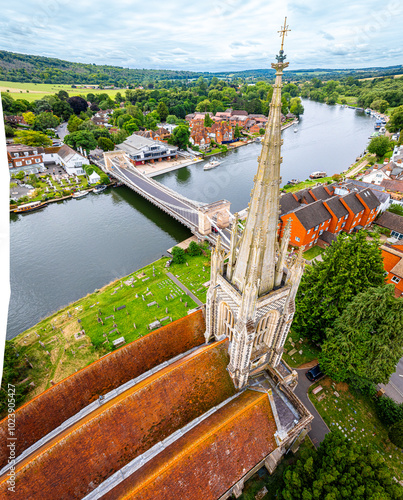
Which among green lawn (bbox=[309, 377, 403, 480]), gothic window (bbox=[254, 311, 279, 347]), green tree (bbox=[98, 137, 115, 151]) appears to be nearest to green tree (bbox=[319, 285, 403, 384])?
green lawn (bbox=[309, 377, 403, 480])

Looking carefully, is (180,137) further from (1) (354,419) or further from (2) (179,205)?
(1) (354,419)

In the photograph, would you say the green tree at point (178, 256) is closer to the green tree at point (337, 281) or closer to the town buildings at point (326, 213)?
the town buildings at point (326, 213)

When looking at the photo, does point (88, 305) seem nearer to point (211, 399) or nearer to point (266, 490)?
point (211, 399)

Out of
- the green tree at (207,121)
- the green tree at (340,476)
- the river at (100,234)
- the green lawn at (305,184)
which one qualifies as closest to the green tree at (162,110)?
the green tree at (207,121)

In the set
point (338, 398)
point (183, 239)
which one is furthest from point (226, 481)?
point (183, 239)

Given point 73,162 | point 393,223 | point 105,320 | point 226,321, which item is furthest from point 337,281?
point 73,162

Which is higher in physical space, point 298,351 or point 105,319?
point 298,351
